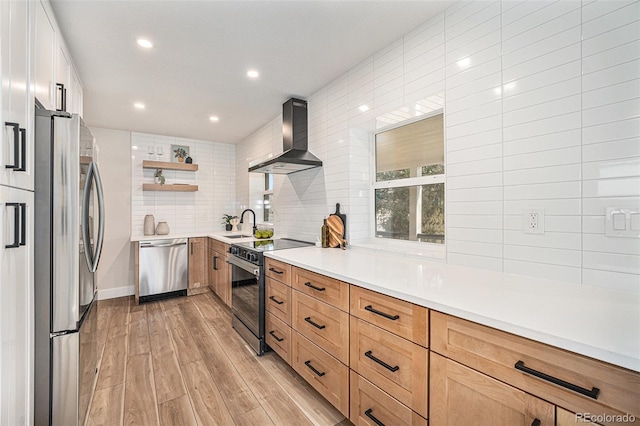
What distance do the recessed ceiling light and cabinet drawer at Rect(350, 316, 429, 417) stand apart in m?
2.37

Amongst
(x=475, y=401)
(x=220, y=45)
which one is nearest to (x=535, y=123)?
(x=475, y=401)

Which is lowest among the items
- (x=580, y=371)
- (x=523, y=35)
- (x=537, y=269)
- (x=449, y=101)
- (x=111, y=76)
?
(x=580, y=371)

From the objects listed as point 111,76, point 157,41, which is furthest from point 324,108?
point 111,76

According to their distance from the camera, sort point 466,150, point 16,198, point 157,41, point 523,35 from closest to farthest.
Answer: point 16,198 < point 523,35 < point 466,150 < point 157,41

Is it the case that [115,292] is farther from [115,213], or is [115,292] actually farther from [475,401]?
[475,401]

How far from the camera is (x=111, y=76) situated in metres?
2.59

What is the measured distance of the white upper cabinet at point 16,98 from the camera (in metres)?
1.06

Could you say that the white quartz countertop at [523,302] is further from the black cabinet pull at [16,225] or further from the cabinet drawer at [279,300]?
the black cabinet pull at [16,225]

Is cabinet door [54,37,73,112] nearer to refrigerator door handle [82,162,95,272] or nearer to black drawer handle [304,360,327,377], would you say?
refrigerator door handle [82,162,95,272]

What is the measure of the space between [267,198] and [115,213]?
2247 mm

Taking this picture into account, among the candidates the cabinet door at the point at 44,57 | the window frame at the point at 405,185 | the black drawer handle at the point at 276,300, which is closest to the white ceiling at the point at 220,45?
the cabinet door at the point at 44,57

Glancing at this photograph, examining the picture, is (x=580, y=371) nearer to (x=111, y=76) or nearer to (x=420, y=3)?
(x=420, y=3)

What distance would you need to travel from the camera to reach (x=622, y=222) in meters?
1.14

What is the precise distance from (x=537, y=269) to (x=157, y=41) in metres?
2.79
